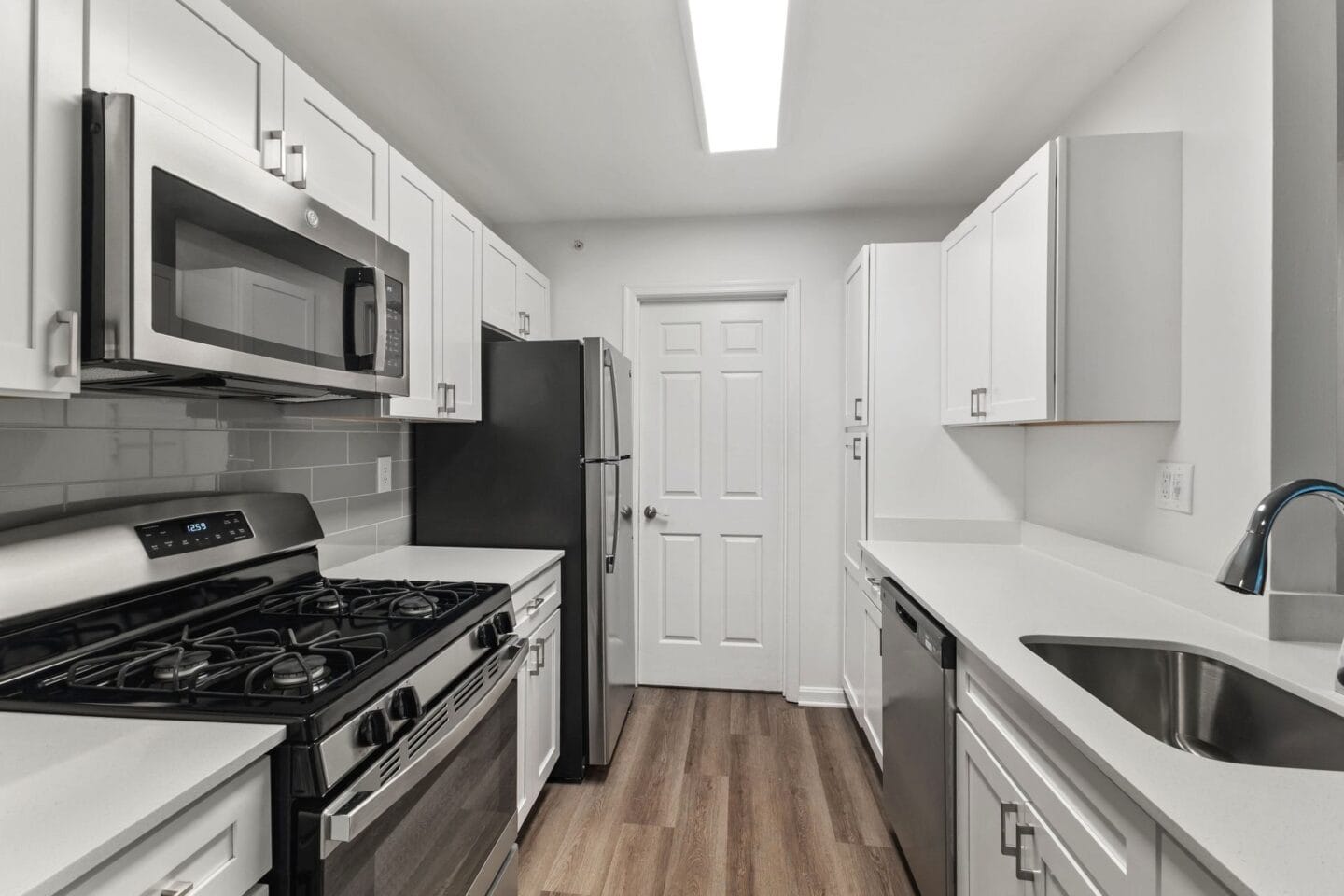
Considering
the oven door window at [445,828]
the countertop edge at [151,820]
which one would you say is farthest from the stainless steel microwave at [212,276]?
the oven door window at [445,828]

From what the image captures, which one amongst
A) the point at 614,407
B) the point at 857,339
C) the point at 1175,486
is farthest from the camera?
the point at 857,339

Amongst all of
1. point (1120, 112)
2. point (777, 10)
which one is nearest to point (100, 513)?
point (777, 10)

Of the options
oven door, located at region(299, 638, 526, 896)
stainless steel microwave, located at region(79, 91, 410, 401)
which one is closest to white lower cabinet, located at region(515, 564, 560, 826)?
oven door, located at region(299, 638, 526, 896)

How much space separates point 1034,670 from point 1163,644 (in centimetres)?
40

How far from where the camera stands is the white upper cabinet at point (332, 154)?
1388 mm

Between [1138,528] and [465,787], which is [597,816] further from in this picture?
[1138,528]

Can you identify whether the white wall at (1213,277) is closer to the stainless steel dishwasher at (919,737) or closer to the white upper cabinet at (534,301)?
the stainless steel dishwasher at (919,737)

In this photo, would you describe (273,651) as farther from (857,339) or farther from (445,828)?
(857,339)

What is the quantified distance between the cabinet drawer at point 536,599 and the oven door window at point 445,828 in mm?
297

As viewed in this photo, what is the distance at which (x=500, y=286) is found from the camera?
102 inches

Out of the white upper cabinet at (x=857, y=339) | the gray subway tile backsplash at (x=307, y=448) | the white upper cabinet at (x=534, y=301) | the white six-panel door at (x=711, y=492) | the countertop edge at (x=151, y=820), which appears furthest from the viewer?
the white six-panel door at (x=711, y=492)

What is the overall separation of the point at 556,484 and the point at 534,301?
1.11 meters

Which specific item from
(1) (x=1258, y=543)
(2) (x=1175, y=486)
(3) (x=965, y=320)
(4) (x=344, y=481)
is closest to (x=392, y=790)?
(4) (x=344, y=481)

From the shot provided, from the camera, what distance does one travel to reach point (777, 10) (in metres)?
1.59
